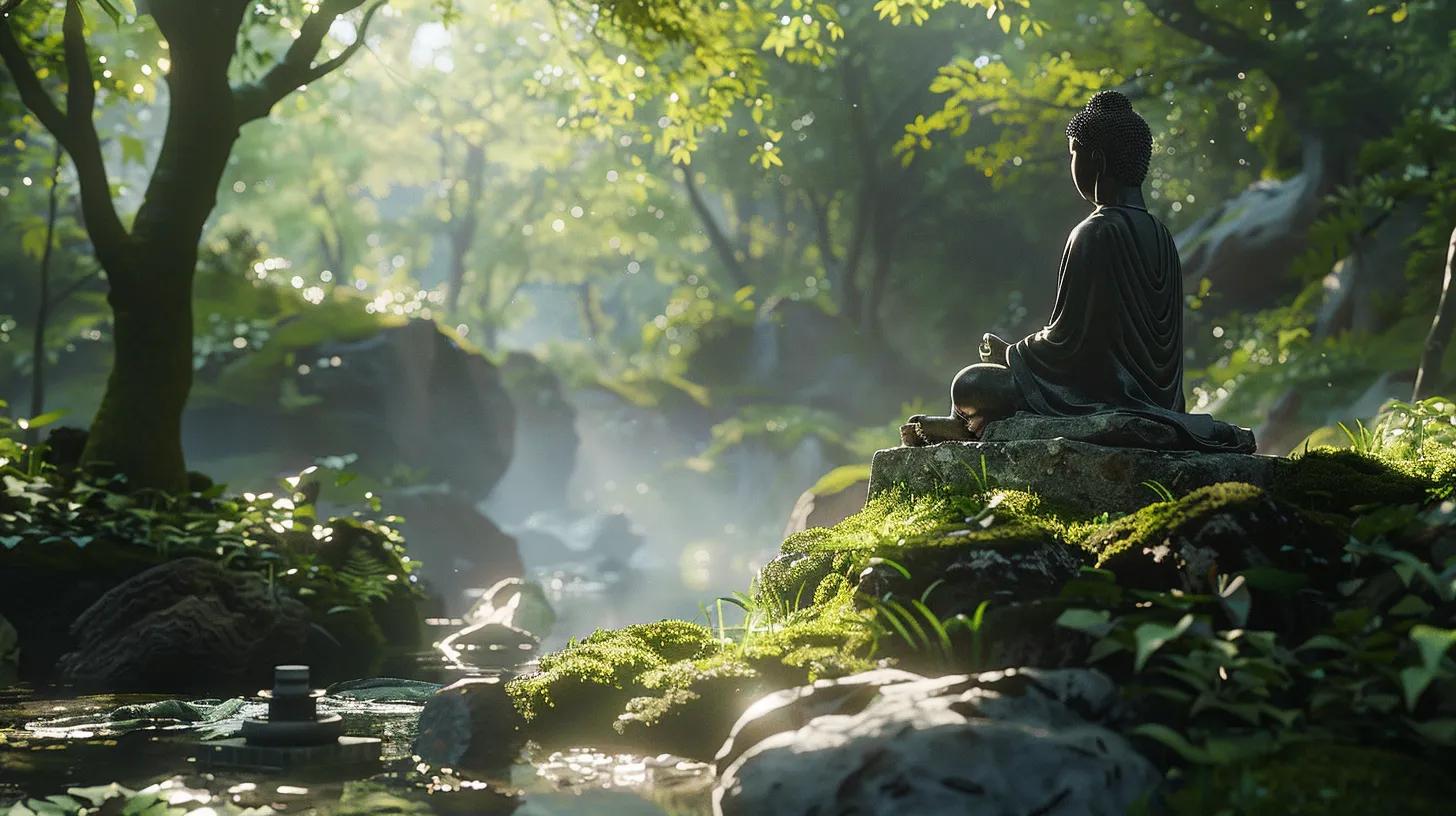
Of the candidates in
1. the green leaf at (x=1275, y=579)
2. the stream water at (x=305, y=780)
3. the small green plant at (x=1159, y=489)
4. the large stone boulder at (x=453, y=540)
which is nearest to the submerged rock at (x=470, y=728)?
the stream water at (x=305, y=780)

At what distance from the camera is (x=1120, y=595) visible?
4.57 meters

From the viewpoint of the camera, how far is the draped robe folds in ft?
24.4

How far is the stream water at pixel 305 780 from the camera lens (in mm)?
4539

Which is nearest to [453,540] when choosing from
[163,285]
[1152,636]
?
[163,285]

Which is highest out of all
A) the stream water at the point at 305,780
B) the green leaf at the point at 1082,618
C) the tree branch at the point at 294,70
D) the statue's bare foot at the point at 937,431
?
the tree branch at the point at 294,70

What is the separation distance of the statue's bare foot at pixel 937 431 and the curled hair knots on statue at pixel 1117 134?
6.45 feet

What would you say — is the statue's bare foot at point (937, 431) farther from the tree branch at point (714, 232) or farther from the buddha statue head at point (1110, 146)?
the tree branch at point (714, 232)

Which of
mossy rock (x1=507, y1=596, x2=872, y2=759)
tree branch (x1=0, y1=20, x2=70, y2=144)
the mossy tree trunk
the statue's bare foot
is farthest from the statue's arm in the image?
tree branch (x1=0, y1=20, x2=70, y2=144)

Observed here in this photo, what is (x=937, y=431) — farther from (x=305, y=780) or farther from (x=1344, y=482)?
(x=305, y=780)

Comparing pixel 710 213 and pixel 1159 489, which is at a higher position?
pixel 710 213

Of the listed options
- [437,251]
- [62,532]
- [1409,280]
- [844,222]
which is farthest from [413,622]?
[437,251]

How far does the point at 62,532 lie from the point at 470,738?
20.7ft

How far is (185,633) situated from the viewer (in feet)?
28.3

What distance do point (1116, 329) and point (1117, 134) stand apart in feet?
4.25
